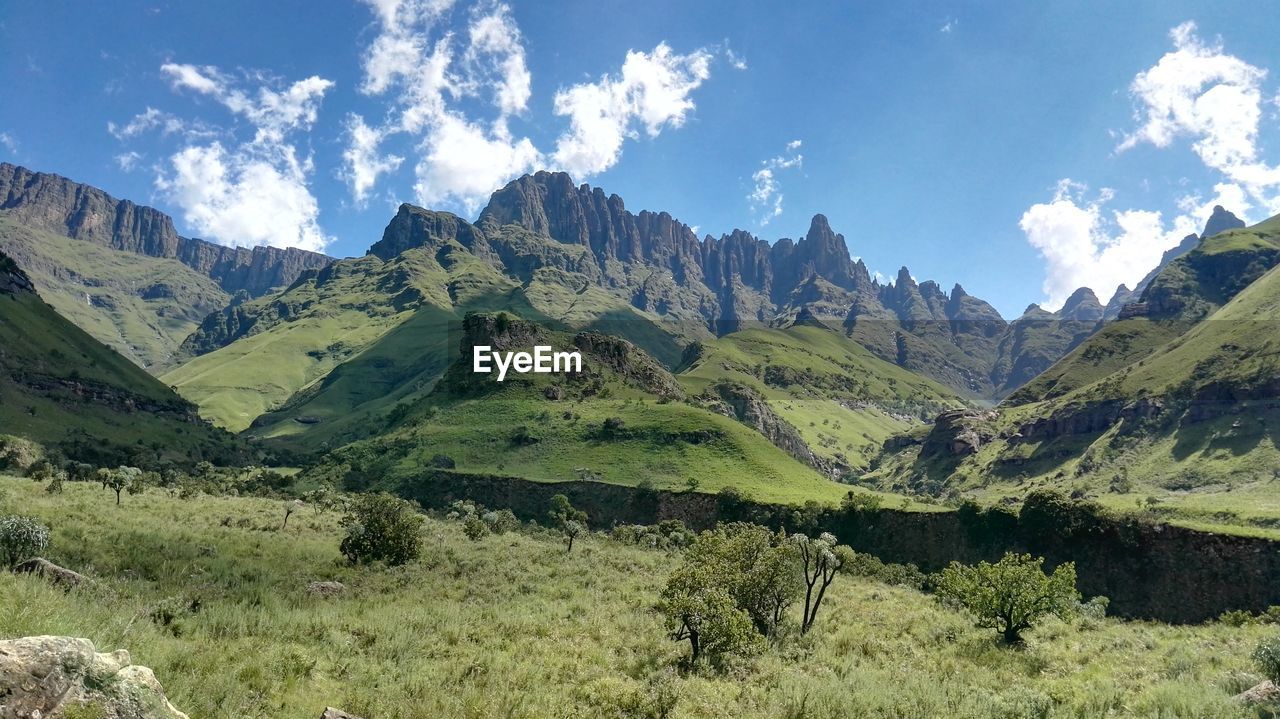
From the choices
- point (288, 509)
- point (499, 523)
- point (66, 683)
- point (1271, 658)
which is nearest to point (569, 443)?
point (499, 523)

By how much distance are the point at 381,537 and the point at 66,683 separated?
44015 millimetres

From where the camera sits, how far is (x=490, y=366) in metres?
160

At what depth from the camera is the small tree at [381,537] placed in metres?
48.5

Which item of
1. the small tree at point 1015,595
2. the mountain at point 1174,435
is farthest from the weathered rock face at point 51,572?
the mountain at point 1174,435

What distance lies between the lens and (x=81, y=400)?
138m

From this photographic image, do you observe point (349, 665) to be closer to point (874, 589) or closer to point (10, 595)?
point (10, 595)

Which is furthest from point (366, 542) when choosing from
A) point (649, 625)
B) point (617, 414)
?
point (617, 414)

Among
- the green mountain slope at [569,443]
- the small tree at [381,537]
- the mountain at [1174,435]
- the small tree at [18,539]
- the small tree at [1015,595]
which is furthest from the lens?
the mountain at [1174,435]

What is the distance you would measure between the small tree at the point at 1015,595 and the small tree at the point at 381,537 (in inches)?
1646

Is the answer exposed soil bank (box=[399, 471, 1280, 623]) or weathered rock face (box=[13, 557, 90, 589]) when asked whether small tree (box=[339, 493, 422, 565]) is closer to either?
weathered rock face (box=[13, 557, 90, 589])

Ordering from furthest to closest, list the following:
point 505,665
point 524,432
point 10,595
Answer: point 524,432
point 505,665
point 10,595

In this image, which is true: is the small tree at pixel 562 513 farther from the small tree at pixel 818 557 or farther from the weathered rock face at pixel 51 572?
the weathered rock face at pixel 51 572

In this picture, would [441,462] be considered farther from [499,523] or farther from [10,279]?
[10,279]

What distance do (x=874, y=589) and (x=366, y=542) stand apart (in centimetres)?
4626
